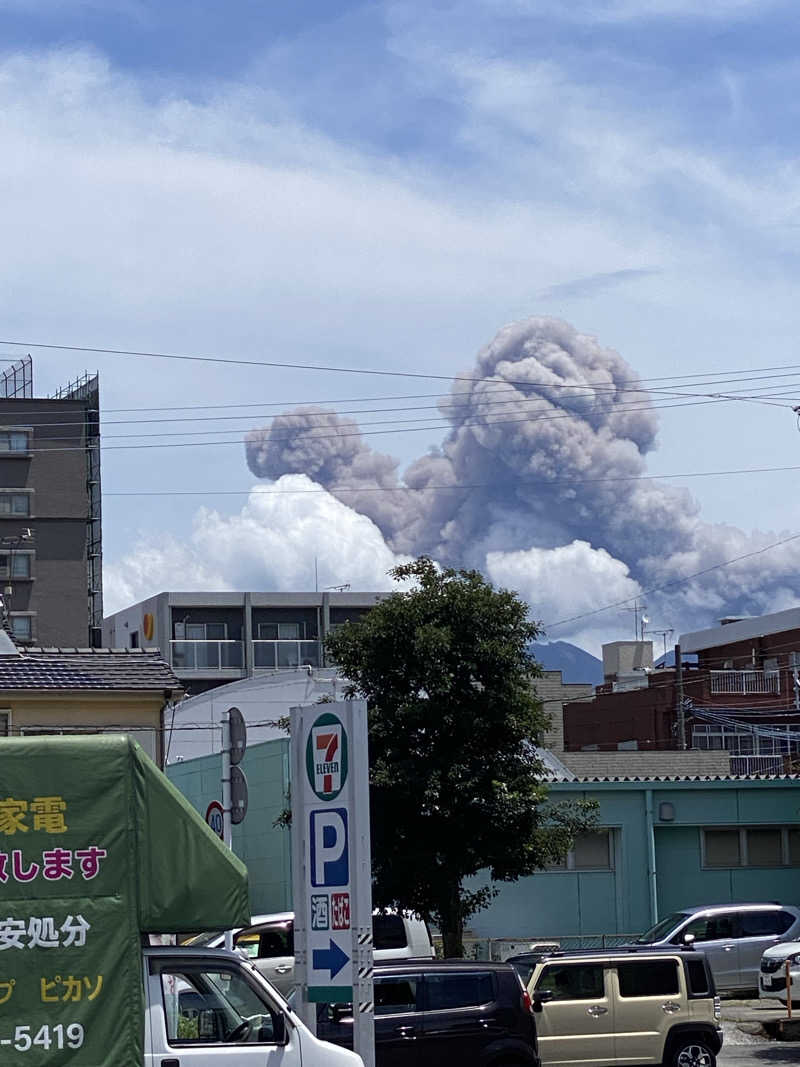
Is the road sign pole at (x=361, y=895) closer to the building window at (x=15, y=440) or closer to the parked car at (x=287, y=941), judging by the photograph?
the parked car at (x=287, y=941)

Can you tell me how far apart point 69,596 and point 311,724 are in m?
81.4

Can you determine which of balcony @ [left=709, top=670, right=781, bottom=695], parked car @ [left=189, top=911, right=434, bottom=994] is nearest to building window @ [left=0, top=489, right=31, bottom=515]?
balcony @ [left=709, top=670, right=781, bottom=695]

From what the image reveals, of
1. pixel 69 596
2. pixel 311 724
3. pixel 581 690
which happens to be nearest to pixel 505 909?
pixel 311 724

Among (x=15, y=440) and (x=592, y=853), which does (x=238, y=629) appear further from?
(x=592, y=853)

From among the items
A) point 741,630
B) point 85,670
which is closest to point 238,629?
point 741,630

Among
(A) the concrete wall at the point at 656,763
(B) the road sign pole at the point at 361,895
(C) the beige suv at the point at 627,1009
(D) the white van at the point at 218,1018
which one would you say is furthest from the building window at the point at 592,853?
(D) the white van at the point at 218,1018

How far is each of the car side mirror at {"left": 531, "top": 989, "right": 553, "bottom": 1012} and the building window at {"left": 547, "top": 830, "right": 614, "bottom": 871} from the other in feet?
48.0

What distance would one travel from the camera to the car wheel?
1930 cm

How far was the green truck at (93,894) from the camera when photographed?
9.75m

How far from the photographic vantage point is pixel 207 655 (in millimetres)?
84500

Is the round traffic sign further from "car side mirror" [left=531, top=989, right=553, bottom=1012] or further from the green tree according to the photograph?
the green tree

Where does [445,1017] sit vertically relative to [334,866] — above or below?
below

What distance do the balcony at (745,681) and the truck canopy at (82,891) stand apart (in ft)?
212

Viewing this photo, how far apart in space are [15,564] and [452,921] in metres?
70.8
